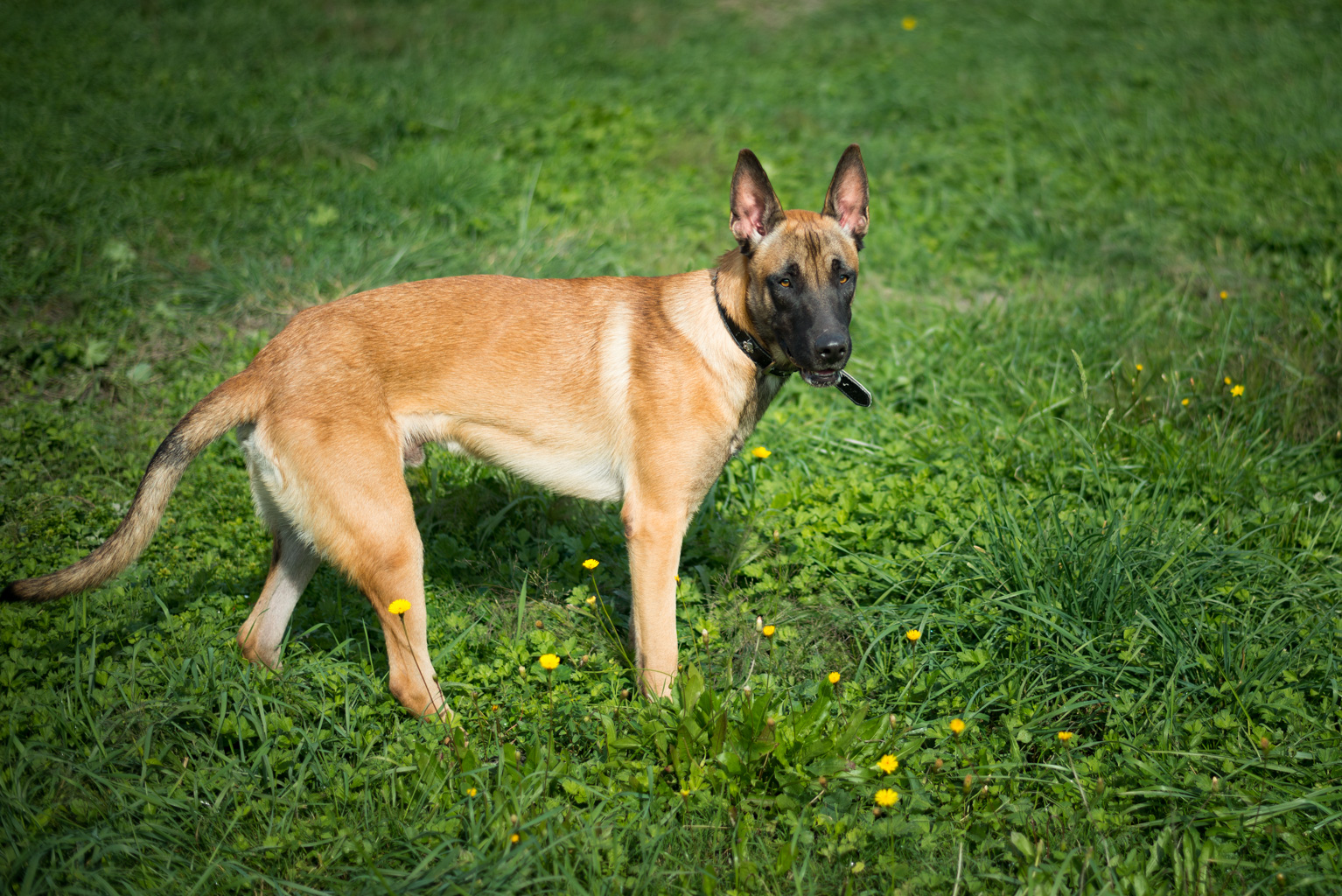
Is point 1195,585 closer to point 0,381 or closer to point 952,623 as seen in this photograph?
point 952,623

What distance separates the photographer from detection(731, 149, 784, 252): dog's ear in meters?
3.18

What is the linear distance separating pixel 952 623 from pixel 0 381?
5.16m

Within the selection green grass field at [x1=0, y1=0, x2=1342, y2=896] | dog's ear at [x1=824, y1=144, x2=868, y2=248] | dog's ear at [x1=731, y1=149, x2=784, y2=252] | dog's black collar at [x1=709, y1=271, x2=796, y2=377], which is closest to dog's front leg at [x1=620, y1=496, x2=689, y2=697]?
green grass field at [x1=0, y1=0, x2=1342, y2=896]

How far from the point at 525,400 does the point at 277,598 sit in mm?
1221

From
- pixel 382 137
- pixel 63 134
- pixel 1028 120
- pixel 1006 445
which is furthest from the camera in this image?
pixel 1028 120

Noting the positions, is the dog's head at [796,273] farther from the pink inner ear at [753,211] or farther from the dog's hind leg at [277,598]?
the dog's hind leg at [277,598]

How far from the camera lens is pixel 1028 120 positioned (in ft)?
27.6

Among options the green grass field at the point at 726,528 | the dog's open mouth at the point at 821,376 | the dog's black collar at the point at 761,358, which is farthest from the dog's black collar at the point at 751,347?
the green grass field at the point at 726,528

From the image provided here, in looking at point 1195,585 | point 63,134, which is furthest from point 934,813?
point 63,134

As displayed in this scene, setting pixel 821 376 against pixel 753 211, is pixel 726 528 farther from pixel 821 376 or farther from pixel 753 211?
pixel 753 211

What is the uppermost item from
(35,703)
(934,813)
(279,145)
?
(279,145)

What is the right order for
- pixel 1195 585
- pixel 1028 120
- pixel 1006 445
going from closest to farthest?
pixel 1195 585
pixel 1006 445
pixel 1028 120

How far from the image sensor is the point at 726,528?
4004 millimetres

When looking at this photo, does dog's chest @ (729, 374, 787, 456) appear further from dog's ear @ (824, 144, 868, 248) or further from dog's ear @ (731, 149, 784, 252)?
dog's ear @ (824, 144, 868, 248)
